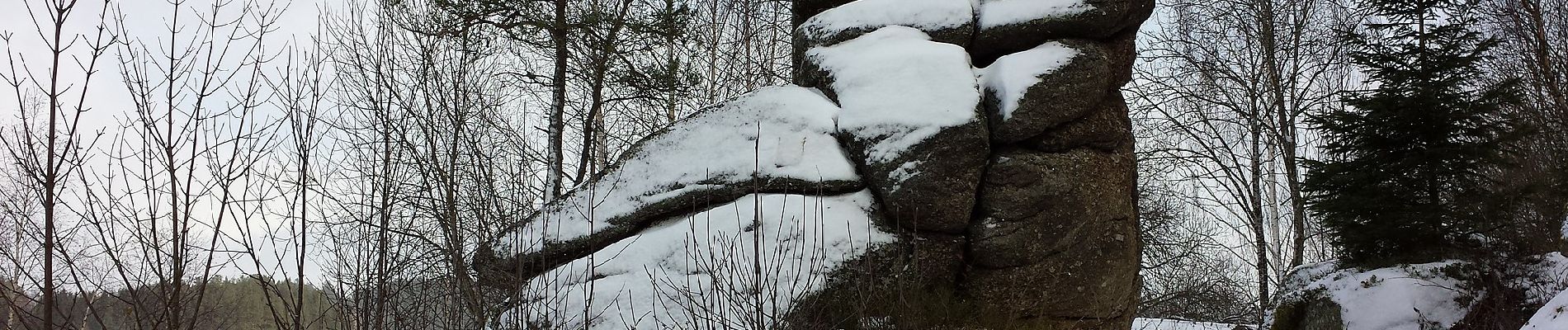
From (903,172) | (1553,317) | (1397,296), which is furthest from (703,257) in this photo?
(1397,296)

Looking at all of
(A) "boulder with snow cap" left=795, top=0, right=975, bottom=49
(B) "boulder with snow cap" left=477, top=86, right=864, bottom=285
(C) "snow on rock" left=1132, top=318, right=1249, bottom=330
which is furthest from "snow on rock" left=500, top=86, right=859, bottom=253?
(C) "snow on rock" left=1132, top=318, right=1249, bottom=330

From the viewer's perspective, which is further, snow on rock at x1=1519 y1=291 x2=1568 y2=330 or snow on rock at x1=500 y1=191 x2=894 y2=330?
snow on rock at x1=500 y1=191 x2=894 y2=330

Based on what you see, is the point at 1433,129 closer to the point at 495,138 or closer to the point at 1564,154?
the point at 1564,154

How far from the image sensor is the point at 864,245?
5.94 meters

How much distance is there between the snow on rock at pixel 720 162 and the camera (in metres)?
6.30

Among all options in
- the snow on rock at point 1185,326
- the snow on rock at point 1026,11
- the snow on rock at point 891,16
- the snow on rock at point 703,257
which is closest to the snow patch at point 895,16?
the snow on rock at point 891,16

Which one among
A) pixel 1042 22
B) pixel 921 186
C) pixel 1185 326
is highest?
pixel 1042 22

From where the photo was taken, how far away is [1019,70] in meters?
6.78

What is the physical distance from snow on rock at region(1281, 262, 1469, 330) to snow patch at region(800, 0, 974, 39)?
13.5ft

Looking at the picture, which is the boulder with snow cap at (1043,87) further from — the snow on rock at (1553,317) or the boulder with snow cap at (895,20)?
the snow on rock at (1553,317)

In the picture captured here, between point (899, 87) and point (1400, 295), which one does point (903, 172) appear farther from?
point (1400, 295)

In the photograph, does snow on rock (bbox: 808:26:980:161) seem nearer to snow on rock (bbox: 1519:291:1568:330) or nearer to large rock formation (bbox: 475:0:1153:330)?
large rock formation (bbox: 475:0:1153:330)

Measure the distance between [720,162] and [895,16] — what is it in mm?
2096

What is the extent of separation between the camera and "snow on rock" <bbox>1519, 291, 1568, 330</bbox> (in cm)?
285
